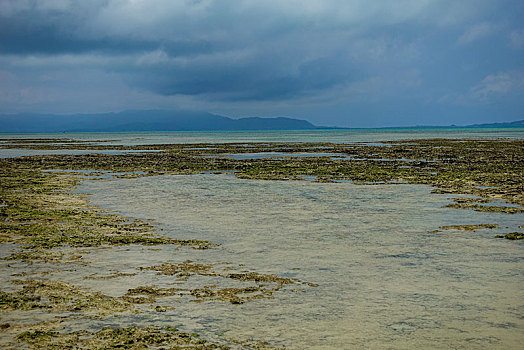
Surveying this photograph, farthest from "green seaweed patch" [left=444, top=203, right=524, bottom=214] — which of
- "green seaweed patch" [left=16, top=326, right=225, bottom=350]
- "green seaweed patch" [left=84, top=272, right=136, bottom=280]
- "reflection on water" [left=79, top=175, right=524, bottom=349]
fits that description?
"green seaweed patch" [left=16, top=326, right=225, bottom=350]

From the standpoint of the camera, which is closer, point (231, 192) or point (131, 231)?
point (131, 231)

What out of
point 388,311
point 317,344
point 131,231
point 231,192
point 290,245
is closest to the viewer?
point 317,344

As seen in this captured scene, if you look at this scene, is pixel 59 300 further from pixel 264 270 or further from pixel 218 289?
pixel 264 270

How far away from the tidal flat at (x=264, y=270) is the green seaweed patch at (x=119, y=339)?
0.03 metres

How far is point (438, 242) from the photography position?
42.0 feet

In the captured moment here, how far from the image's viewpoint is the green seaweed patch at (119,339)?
6.58 meters

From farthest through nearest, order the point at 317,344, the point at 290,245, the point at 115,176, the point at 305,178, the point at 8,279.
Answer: the point at 115,176
the point at 305,178
the point at 290,245
the point at 8,279
the point at 317,344

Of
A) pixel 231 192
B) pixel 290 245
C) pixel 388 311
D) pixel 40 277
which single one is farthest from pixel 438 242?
pixel 231 192

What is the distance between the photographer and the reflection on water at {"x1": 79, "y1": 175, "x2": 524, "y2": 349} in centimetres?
721

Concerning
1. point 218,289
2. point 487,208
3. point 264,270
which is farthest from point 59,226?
point 487,208

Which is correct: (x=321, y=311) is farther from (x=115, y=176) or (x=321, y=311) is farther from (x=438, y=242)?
(x=115, y=176)

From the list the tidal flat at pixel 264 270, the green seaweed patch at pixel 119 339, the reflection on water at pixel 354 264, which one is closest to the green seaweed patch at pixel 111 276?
the tidal flat at pixel 264 270

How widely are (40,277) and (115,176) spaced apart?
22.2 meters

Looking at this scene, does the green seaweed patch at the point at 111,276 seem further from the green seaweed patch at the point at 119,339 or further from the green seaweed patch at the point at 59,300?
the green seaweed patch at the point at 119,339
